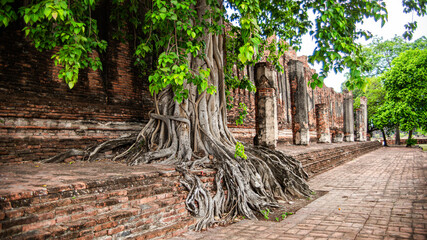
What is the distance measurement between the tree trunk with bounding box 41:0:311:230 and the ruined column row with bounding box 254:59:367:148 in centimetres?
198

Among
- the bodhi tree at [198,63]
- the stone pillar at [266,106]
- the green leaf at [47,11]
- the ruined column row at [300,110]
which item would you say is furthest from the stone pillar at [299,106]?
the green leaf at [47,11]

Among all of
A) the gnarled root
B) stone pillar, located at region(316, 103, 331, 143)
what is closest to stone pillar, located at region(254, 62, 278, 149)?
the gnarled root

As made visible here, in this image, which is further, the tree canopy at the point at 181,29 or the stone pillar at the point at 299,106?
the stone pillar at the point at 299,106

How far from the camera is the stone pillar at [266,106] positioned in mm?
8422

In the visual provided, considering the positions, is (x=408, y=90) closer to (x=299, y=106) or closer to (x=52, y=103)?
(x=299, y=106)

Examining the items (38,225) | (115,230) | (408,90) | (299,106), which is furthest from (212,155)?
(408,90)

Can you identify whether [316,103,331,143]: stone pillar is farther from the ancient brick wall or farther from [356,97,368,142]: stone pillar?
the ancient brick wall

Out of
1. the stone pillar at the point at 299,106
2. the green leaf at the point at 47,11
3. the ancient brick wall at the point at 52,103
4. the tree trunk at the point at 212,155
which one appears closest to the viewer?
the green leaf at the point at 47,11

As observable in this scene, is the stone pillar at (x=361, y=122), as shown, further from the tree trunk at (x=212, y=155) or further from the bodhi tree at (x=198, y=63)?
the tree trunk at (x=212, y=155)

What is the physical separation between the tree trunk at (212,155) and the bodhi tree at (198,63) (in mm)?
18

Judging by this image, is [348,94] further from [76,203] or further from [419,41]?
[76,203]

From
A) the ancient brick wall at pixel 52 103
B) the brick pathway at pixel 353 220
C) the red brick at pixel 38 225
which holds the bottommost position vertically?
the brick pathway at pixel 353 220

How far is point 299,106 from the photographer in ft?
46.1

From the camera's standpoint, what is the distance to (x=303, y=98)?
1392 cm
